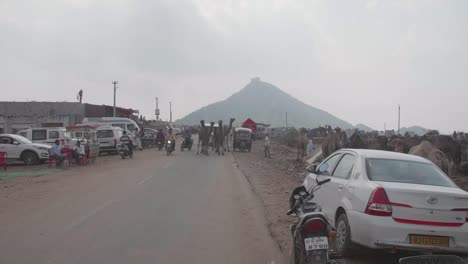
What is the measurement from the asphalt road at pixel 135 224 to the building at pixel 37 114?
3246 centimetres

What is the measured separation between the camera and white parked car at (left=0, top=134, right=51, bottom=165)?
2556cm

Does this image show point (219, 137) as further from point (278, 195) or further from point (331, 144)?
point (278, 195)

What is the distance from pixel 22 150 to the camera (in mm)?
25562

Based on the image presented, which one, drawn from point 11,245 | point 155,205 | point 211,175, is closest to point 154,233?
point 11,245

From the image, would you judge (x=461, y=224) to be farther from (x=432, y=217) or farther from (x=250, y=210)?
(x=250, y=210)

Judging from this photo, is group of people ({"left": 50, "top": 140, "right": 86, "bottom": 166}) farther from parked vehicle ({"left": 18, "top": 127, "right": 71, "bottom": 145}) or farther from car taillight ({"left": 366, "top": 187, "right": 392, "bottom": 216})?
→ car taillight ({"left": 366, "top": 187, "right": 392, "bottom": 216})

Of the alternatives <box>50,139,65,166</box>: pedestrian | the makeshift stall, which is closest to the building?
the makeshift stall

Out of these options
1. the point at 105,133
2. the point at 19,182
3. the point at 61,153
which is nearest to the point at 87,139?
the point at 61,153

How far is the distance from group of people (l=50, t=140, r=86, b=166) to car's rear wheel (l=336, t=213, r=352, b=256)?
18959 mm

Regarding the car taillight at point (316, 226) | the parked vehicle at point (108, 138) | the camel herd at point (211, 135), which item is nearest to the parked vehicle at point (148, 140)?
the camel herd at point (211, 135)

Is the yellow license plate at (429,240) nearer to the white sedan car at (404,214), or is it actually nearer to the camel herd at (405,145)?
the white sedan car at (404,214)

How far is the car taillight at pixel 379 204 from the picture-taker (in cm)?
636

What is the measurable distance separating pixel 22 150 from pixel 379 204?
2294cm

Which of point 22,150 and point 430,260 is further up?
point 22,150
